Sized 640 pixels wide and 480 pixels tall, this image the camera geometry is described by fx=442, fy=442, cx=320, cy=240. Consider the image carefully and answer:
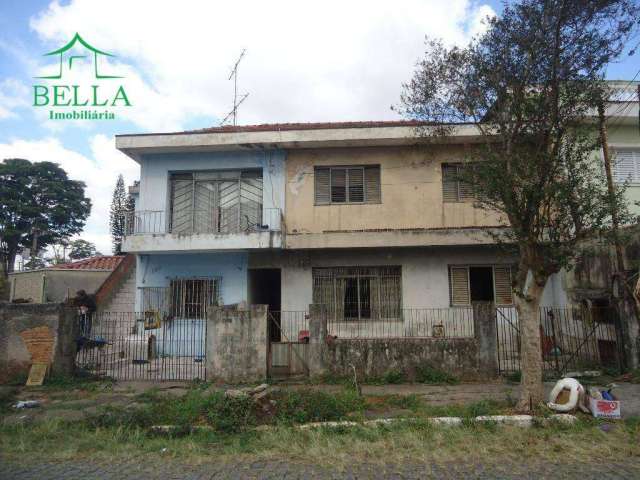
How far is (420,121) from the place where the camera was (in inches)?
335

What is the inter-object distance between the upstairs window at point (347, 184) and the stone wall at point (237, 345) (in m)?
4.78

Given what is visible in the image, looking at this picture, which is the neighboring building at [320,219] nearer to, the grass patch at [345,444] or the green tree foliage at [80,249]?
the grass patch at [345,444]

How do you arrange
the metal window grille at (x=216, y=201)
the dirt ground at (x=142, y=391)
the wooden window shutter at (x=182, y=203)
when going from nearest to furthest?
the dirt ground at (x=142, y=391) → the metal window grille at (x=216, y=201) → the wooden window shutter at (x=182, y=203)

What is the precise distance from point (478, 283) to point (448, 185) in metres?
2.89

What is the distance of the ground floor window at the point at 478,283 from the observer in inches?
484

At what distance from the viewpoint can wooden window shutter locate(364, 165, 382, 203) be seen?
1268 cm

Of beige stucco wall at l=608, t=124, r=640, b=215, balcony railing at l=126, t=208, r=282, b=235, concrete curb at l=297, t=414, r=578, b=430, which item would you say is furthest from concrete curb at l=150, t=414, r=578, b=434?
beige stucco wall at l=608, t=124, r=640, b=215

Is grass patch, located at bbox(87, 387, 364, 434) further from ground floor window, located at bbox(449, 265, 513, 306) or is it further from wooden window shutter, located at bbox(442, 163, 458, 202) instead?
wooden window shutter, located at bbox(442, 163, 458, 202)

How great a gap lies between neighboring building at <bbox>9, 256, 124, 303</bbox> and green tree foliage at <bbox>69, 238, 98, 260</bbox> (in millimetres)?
22467

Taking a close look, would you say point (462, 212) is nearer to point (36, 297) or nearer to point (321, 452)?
point (321, 452)

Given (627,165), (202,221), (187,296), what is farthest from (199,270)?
(627,165)

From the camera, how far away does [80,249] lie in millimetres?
41094

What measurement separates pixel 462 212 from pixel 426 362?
5.10 meters

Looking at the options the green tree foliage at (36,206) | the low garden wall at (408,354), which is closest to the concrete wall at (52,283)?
the low garden wall at (408,354)
